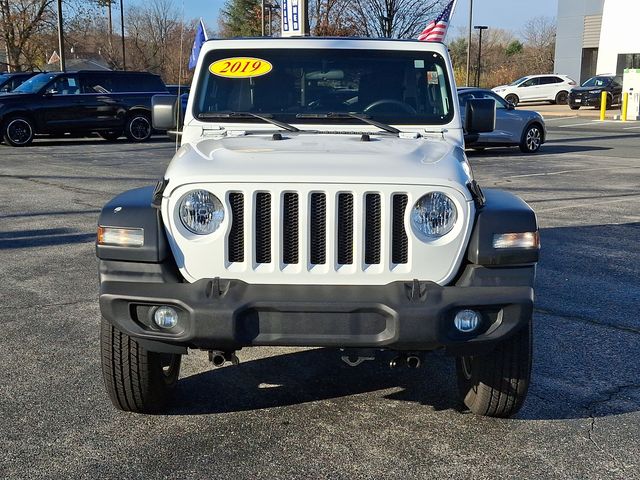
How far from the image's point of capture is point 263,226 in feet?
11.3

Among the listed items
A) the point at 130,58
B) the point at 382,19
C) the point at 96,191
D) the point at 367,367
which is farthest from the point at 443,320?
the point at 130,58

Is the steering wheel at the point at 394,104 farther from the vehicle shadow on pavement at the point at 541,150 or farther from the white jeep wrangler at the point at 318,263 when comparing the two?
the vehicle shadow on pavement at the point at 541,150

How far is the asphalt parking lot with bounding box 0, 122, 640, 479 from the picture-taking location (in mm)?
3504

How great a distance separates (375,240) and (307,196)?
0.37 metres

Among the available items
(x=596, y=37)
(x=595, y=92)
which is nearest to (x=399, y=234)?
(x=595, y=92)

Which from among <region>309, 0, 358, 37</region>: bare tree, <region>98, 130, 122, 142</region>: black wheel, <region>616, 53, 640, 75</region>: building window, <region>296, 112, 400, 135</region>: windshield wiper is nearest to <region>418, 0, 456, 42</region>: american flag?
<region>296, 112, 400, 135</region>: windshield wiper

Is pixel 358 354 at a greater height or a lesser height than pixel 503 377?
greater

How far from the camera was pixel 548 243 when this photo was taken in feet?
27.2

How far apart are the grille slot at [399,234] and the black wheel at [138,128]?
18156 mm

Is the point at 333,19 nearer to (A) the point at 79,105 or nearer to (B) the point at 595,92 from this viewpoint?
(B) the point at 595,92

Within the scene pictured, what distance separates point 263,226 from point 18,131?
1730 centimetres

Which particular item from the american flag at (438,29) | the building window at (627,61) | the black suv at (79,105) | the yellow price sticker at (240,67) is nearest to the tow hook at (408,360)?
the yellow price sticker at (240,67)

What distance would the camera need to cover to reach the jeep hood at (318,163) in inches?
134

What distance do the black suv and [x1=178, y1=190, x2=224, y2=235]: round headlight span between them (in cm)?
1672
